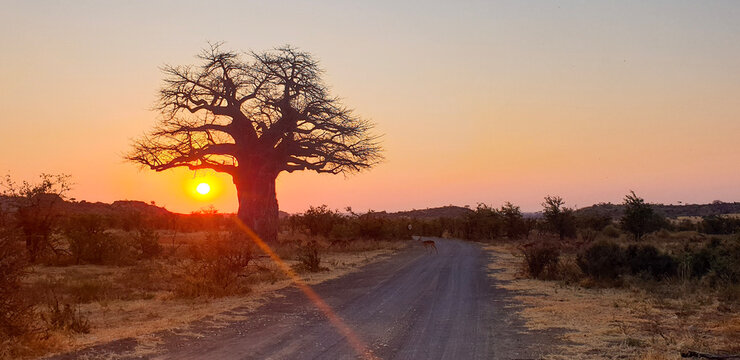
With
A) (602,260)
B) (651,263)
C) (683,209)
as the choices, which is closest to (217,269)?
(602,260)

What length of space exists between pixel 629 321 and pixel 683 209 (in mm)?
113994

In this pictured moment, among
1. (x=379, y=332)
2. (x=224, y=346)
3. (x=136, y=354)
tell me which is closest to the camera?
(x=136, y=354)

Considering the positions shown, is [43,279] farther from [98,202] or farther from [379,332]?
[98,202]

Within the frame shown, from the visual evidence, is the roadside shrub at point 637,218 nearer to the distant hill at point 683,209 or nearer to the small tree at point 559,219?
the small tree at point 559,219

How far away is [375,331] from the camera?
9.69 meters

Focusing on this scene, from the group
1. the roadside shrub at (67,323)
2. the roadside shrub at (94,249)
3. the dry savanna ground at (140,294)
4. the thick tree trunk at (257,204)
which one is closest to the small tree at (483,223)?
the thick tree trunk at (257,204)

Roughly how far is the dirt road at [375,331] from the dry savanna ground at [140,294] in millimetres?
625

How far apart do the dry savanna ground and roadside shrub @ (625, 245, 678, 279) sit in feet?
30.6

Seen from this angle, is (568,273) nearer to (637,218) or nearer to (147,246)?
(147,246)

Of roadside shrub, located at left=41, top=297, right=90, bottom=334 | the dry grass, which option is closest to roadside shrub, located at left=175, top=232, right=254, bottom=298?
roadside shrub, located at left=41, top=297, right=90, bottom=334

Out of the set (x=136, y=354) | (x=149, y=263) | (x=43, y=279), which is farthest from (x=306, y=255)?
(x=136, y=354)

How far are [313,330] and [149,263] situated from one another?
1383 cm

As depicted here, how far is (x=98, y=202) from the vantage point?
3538 inches

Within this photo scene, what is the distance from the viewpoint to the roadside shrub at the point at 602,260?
16.7m
